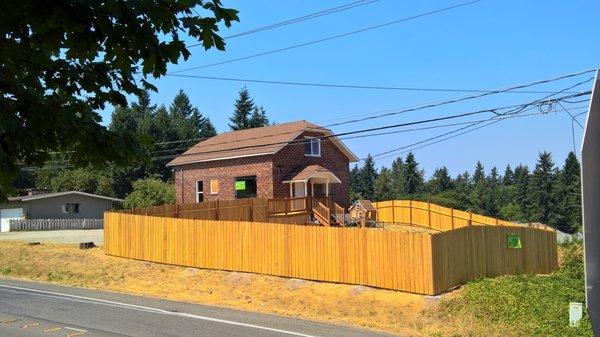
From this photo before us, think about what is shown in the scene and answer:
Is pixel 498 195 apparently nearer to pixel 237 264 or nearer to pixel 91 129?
pixel 237 264

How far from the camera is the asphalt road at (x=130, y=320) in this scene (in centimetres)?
1130

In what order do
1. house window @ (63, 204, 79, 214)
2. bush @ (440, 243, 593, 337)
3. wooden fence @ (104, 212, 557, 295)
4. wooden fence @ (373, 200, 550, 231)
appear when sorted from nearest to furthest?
bush @ (440, 243, 593, 337), wooden fence @ (104, 212, 557, 295), wooden fence @ (373, 200, 550, 231), house window @ (63, 204, 79, 214)

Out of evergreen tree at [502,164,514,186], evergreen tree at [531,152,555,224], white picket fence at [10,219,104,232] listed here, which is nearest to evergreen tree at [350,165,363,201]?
evergreen tree at [531,152,555,224]

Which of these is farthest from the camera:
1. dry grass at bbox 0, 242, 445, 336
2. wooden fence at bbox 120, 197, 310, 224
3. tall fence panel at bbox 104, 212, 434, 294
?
wooden fence at bbox 120, 197, 310, 224

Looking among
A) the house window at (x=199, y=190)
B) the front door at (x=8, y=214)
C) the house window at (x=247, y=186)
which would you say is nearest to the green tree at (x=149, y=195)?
the front door at (x=8, y=214)

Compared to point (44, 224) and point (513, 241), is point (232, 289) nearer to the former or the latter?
point (513, 241)

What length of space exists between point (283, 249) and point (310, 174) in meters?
16.4

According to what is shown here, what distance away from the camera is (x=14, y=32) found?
2.96 metres

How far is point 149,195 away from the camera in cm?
5572

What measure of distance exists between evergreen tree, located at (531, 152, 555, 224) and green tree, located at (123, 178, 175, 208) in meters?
74.1

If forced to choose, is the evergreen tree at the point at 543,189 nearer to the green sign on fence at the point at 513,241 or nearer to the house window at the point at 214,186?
the house window at the point at 214,186

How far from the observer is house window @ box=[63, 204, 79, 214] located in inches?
2050

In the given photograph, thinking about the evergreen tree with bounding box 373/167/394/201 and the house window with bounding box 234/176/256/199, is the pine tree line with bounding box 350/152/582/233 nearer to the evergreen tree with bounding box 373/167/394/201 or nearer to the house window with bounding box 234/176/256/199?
the evergreen tree with bounding box 373/167/394/201

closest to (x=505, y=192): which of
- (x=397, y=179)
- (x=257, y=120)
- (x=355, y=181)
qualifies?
(x=397, y=179)
